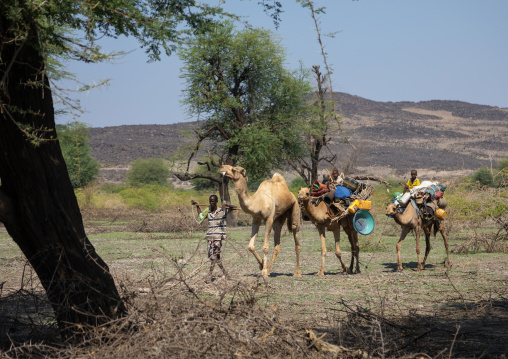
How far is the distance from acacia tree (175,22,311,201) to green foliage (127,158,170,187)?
157 ft

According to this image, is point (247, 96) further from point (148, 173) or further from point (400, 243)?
point (148, 173)

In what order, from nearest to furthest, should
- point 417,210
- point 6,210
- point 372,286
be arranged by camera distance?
point 6,210 < point 372,286 < point 417,210

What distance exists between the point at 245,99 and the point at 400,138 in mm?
114407

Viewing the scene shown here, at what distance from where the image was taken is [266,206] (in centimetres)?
1343

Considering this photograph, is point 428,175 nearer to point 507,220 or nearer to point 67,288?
point 507,220

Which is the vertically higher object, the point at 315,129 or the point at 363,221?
the point at 315,129

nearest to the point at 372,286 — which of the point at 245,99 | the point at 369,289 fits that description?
the point at 369,289

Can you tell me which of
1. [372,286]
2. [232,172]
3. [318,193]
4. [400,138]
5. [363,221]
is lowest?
[372,286]

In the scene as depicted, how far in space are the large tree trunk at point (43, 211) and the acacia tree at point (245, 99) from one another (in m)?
28.2

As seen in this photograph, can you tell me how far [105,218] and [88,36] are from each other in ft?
132

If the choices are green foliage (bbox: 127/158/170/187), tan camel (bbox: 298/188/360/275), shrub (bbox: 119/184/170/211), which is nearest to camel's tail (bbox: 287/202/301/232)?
tan camel (bbox: 298/188/360/275)

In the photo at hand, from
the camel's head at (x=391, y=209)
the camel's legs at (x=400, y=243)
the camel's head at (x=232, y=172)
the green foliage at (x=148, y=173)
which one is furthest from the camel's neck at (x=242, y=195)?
the green foliage at (x=148, y=173)

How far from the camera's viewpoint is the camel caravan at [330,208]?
13469 mm

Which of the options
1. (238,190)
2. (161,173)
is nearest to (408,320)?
(238,190)
